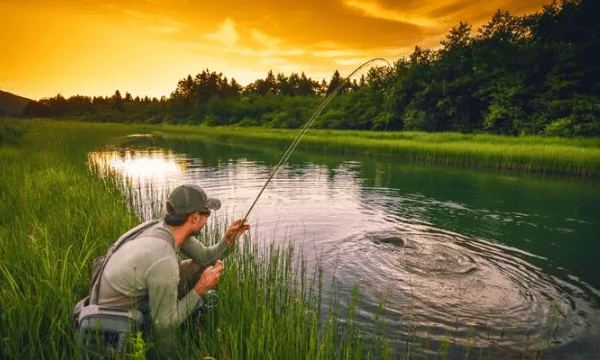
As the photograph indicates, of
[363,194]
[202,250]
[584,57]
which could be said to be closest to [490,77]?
[584,57]

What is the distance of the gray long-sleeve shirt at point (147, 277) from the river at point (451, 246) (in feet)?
7.86

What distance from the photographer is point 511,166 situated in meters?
22.1

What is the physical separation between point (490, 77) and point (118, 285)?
162 feet

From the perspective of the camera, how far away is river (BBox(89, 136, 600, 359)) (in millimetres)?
5277

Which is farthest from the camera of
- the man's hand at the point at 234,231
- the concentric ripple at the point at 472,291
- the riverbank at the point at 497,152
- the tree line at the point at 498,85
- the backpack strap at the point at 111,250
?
Result: the tree line at the point at 498,85

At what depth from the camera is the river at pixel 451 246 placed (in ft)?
17.3

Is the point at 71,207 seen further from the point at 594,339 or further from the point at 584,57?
the point at 584,57

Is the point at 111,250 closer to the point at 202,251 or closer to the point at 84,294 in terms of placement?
the point at 202,251

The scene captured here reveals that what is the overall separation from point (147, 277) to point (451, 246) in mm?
7827

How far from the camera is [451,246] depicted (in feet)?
28.7

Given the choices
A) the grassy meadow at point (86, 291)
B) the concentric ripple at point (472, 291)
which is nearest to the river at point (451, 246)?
the concentric ripple at point (472, 291)

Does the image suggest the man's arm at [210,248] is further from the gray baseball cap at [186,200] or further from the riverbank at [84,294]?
the gray baseball cap at [186,200]

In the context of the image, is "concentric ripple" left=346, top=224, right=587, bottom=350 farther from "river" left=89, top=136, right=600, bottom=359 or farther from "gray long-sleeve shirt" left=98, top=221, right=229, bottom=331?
"gray long-sleeve shirt" left=98, top=221, right=229, bottom=331

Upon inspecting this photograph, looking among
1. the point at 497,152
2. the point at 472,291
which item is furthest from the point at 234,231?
the point at 497,152
